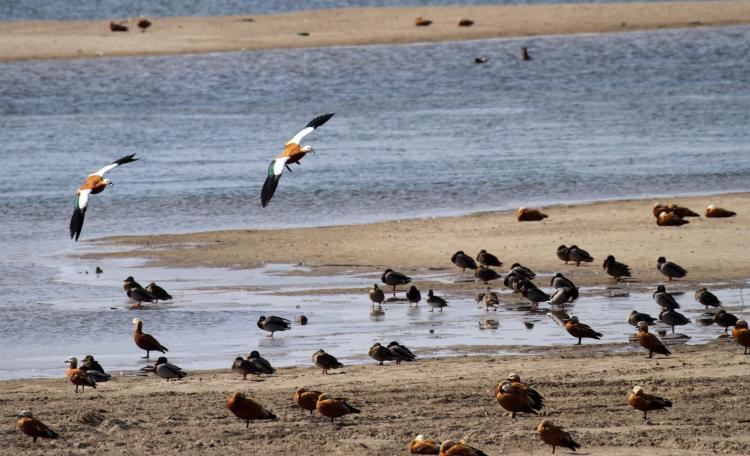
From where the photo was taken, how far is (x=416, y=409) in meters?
13.8

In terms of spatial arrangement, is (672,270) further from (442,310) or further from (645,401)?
(645,401)

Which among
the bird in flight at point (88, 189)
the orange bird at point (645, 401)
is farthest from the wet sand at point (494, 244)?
the orange bird at point (645, 401)

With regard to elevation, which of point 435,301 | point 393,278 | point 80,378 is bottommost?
point 80,378

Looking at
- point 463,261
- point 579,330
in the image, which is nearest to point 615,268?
point 463,261

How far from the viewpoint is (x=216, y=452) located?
12.6 m

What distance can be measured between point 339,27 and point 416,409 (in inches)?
1866

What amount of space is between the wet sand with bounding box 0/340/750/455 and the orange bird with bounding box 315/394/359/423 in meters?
0.14

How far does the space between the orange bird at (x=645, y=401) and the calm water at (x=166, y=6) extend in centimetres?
5619

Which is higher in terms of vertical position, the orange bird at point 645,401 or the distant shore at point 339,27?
the distant shore at point 339,27

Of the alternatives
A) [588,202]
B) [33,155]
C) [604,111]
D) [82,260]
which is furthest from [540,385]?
[604,111]

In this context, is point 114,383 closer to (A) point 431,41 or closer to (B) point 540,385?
(B) point 540,385

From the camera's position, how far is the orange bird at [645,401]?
1320 cm

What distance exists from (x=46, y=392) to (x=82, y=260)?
29.8 feet

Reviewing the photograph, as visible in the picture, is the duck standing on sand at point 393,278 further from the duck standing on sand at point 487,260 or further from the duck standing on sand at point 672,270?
the duck standing on sand at point 672,270
